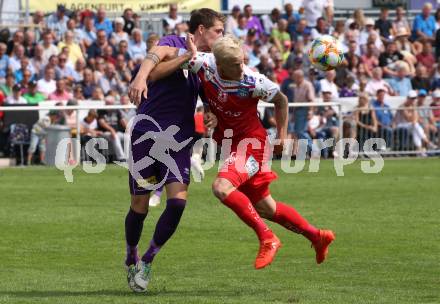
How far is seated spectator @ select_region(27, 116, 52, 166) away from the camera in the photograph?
22.2 meters

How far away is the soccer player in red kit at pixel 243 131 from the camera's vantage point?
30.3 ft

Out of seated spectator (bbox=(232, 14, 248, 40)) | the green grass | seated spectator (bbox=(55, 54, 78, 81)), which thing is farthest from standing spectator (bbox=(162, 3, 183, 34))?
the green grass

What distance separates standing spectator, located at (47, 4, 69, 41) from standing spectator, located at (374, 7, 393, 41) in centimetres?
807

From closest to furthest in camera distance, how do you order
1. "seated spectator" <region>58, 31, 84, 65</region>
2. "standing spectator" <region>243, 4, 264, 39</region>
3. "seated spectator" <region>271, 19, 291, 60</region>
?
"seated spectator" <region>58, 31, 84, 65</region> < "seated spectator" <region>271, 19, 291, 60</region> < "standing spectator" <region>243, 4, 264, 39</region>

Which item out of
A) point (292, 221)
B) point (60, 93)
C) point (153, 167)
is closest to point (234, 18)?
point (60, 93)

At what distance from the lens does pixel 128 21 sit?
27.3 meters

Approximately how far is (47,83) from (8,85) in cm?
92

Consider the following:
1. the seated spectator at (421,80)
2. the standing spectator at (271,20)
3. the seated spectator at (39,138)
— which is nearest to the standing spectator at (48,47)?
the seated spectator at (39,138)

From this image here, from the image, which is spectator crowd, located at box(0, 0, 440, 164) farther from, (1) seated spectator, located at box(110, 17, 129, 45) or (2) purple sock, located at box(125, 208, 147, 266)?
(2) purple sock, located at box(125, 208, 147, 266)

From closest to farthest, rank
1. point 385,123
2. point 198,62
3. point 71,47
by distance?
1. point 198,62
2. point 385,123
3. point 71,47

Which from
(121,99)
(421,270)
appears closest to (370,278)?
(421,270)

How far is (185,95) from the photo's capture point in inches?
375

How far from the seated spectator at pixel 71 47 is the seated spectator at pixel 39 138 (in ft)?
11.1

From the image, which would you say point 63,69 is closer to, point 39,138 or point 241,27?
point 39,138
